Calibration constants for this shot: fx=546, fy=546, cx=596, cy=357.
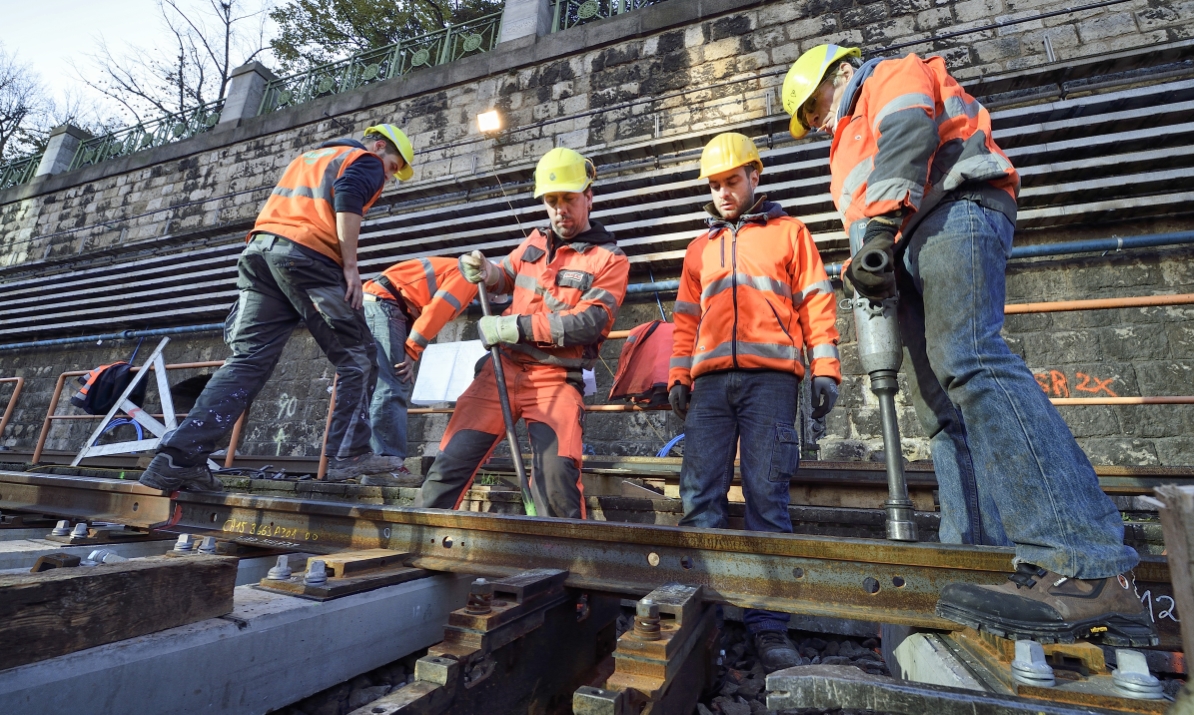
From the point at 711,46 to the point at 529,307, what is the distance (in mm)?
5593

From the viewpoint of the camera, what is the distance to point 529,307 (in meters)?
2.81

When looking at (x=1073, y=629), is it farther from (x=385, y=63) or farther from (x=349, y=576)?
(x=385, y=63)

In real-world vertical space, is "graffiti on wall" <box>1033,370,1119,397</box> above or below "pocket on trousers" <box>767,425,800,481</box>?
above

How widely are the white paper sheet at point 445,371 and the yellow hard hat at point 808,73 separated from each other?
4.16 m

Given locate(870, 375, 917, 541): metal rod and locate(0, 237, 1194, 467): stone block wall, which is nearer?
locate(870, 375, 917, 541): metal rod

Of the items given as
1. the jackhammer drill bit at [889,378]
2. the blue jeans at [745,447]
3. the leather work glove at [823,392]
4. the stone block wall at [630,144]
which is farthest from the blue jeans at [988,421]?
the stone block wall at [630,144]

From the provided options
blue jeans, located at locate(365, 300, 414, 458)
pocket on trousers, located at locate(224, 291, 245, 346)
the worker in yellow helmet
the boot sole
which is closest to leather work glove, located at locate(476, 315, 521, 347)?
the worker in yellow helmet

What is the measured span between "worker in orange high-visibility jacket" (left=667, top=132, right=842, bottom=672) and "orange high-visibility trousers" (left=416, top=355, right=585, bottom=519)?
49cm

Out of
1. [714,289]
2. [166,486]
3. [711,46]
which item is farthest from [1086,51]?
[166,486]

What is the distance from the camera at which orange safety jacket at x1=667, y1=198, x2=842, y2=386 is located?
7.41 ft

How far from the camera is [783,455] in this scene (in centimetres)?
211

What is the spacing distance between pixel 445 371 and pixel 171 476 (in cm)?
344

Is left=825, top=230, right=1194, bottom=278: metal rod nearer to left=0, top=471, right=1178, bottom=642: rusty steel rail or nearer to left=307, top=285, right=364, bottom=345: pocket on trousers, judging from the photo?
left=0, top=471, right=1178, bottom=642: rusty steel rail

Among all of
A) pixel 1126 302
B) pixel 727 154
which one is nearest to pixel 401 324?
pixel 727 154
